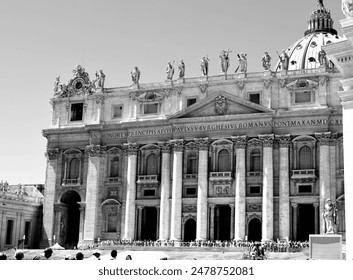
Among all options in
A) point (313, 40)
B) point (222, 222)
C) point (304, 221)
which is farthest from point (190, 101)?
point (313, 40)

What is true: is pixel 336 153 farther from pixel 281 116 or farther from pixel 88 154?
pixel 88 154

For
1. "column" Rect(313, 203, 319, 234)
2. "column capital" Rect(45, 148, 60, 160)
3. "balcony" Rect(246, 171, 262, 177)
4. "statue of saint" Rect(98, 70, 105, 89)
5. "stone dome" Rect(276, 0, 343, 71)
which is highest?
"stone dome" Rect(276, 0, 343, 71)

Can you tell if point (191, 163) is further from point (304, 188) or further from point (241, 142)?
point (304, 188)

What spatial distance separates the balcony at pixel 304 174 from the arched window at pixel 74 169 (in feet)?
84.7

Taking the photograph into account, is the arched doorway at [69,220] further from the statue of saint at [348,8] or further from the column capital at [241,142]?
the statue of saint at [348,8]

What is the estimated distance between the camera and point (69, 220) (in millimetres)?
72812

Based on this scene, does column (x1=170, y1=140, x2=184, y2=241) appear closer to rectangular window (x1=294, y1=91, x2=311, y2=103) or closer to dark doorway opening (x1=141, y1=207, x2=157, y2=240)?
dark doorway opening (x1=141, y1=207, x2=157, y2=240)

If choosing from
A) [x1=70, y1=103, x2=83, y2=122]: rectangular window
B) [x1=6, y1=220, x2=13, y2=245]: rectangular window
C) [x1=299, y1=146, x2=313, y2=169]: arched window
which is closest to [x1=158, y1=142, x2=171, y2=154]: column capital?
[x1=70, y1=103, x2=83, y2=122]: rectangular window

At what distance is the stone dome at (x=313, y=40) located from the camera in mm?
104438

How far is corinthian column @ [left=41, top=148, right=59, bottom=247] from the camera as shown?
229 ft

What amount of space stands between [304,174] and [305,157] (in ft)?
6.56

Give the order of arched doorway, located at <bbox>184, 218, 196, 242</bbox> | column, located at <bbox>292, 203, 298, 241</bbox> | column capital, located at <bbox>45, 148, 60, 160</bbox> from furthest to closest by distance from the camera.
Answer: column capital, located at <bbox>45, 148, 60, 160</bbox> < arched doorway, located at <bbox>184, 218, 196, 242</bbox> < column, located at <bbox>292, 203, 298, 241</bbox>

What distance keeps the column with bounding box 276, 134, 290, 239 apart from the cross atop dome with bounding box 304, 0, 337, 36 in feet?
197

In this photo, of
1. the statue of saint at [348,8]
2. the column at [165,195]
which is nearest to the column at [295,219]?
the column at [165,195]
